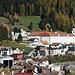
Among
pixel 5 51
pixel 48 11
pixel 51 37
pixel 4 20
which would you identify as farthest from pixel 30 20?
pixel 5 51

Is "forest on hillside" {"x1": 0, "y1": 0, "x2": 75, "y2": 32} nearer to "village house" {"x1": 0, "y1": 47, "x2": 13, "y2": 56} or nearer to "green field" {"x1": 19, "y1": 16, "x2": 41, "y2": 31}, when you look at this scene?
"green field" {"x1": 19, "y1": 16, "x2": 41, "y2": 31}

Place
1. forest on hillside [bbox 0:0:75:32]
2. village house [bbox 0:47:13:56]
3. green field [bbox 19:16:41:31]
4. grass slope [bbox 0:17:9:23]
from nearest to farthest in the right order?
1. village house [bbox 0:47:13:56]
2. grass slope [bbox 0:17:9:23]
3. green field [bbox 19:16:41:31]
4. forest on hillside [bbox 0:0:75:32]

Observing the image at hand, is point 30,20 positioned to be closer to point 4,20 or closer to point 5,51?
point 4,20

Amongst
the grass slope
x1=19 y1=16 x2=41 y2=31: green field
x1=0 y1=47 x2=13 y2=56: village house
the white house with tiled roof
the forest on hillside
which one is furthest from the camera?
the forest on hillside

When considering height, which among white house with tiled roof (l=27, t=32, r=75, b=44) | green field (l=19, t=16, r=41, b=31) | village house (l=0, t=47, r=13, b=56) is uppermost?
green field (l=19, t=16, r=41, b=31)

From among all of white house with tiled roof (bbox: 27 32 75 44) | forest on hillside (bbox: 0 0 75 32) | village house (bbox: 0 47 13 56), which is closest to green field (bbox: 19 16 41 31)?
forest on hillside (bbox: 0 0 75 32)

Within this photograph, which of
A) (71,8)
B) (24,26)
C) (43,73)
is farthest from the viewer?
(71,8)

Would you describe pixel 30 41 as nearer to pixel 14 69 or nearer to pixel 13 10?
pixel 13 10

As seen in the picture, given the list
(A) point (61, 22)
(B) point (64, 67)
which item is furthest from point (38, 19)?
(B) point (64, 67)
